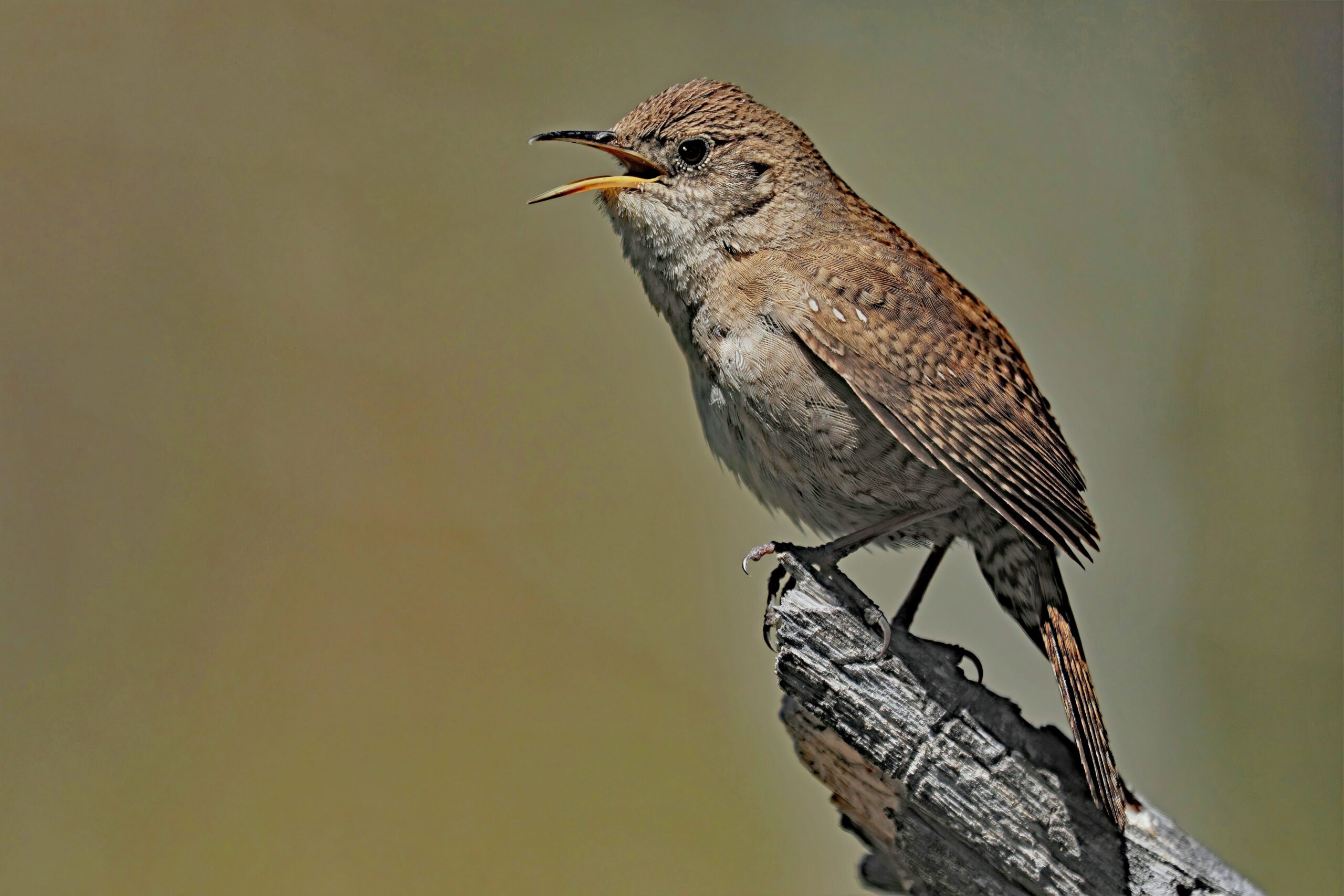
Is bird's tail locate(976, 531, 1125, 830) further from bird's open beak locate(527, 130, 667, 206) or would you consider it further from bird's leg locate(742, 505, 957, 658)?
bird's open beak locate(527, 130, 667, 206)

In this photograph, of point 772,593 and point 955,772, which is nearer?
point 955,772

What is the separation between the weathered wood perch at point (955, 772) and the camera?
1.93 metres

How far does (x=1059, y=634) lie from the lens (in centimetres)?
220

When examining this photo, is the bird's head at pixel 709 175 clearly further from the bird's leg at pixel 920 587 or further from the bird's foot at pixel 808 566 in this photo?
the bird's leg at pixel 920 587

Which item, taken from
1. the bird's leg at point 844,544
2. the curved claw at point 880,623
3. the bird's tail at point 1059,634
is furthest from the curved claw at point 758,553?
the bird's tail at point 1059,634

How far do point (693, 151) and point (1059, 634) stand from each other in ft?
4.66

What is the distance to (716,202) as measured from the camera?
241cm

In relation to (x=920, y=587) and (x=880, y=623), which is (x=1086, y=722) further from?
(x=920, y=587)

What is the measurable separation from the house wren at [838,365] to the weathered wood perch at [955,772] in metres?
0.10

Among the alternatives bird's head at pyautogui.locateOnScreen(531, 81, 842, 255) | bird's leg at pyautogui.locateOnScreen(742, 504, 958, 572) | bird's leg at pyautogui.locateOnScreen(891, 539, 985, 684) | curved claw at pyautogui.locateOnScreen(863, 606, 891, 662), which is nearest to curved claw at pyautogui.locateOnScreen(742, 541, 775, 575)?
bird's leg at pyautogui.locateOnScreen(742, 504, 958, 572)

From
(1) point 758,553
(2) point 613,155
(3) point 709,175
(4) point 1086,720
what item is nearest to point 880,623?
(1) point 758,553

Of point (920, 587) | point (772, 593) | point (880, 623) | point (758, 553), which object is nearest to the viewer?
point (880, 623)

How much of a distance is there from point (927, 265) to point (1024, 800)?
1.25 m

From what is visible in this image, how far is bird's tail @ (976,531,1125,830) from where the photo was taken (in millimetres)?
1972
